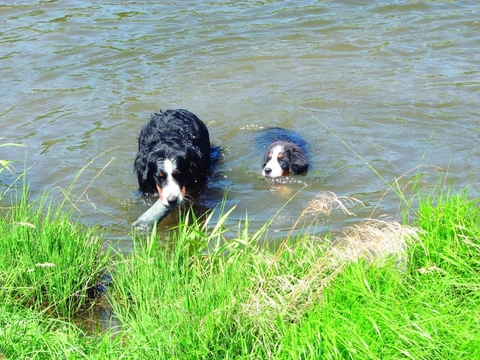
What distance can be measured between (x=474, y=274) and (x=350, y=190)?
111 inches

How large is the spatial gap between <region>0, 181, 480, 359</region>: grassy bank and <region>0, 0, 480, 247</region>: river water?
1.49 m

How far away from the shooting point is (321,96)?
8.47 meters

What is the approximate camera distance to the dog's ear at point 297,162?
6770mm

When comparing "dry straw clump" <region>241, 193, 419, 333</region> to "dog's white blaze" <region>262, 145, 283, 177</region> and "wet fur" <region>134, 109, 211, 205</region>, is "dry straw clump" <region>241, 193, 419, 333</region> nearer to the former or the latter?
"wet fur" <region>134, 109, 211, 205</region>

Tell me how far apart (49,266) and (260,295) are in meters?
1.25

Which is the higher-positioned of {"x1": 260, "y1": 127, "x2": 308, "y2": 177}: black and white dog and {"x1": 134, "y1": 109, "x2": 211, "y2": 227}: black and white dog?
{"x1": 134, "y1": 109, "x2": 211, "y2": 227}: black and white dog

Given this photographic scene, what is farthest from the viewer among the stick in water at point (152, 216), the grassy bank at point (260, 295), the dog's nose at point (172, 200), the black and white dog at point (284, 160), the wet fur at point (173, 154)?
the black and white dog at point (284, 160)

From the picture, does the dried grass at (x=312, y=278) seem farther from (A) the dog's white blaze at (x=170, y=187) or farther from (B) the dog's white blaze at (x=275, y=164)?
(B) the dog's white blaze at (x=275, y=164)

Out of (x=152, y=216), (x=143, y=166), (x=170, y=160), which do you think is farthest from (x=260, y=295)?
(x=143, y=166)

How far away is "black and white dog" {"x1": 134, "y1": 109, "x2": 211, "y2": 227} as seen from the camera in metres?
5.88

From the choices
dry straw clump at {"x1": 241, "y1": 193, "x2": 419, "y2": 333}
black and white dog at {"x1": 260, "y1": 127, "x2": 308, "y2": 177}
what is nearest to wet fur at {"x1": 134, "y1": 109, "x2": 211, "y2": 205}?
black and white dog at {"x1": 260, "y1": 127, "x2": 308, "y2": 177}

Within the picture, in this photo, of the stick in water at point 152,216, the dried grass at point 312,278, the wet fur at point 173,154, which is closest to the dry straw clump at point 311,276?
the dried grass at point 312,278

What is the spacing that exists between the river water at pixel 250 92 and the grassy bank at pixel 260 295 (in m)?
1.49

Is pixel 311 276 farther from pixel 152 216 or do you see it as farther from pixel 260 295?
pixel 152 216
